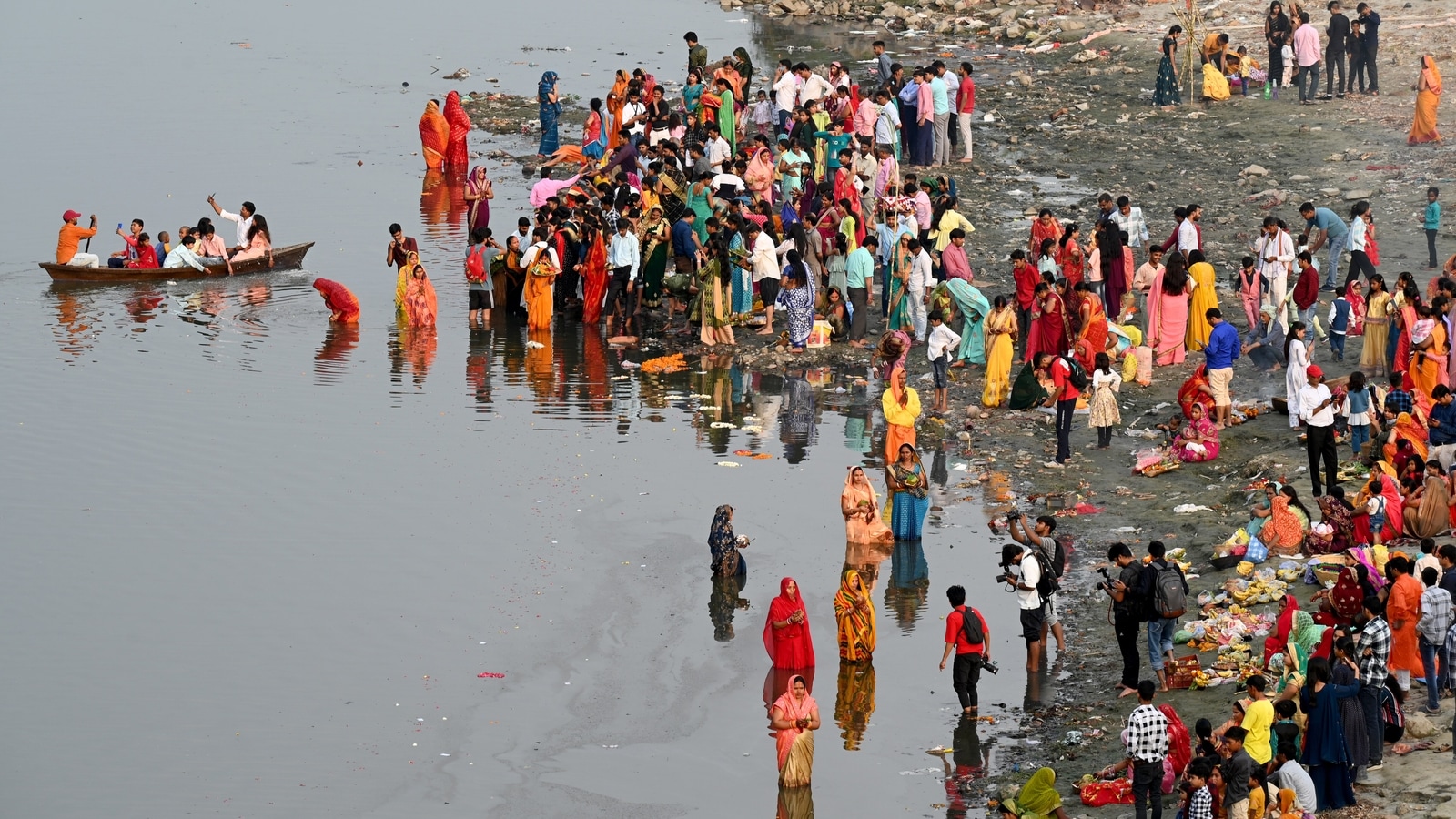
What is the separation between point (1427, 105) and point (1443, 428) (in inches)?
518

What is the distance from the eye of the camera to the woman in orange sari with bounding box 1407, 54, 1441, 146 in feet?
86.5

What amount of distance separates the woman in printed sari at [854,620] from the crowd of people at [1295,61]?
18.9 metres

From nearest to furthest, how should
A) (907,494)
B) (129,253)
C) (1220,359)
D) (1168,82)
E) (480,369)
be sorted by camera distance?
(907,494) → (1220,359) → (480,369) → (129,253) → (1168,82)

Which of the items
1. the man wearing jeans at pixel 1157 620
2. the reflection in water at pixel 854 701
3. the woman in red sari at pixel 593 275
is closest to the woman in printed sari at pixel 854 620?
the reflection in water at pixel 854 701

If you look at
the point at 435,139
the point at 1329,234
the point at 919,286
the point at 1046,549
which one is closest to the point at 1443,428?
the point at 1046,549

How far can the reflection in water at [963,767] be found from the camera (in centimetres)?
1189

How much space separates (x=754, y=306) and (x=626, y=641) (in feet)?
30.0

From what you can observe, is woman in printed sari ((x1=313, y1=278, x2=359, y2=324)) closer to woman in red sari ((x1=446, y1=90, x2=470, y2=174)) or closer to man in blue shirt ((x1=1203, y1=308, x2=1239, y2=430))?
woman in red sari ((x1=446, y1=90, x2=470, y2=174))

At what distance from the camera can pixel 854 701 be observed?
1348 cm

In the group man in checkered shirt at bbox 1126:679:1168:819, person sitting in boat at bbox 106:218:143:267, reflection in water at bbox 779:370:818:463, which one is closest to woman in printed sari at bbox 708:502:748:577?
reflection in water at bbox 779:370:818:463

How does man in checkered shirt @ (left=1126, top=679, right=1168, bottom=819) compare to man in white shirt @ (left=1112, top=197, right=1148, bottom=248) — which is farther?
man in white shirt @ (left=1112, top=197, right=1148, bottom=248)

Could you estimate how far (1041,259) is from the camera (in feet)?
66.5

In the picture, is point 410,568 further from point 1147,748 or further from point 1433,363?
point 1433,363

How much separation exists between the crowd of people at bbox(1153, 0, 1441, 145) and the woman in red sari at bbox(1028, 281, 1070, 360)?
42.2ft
